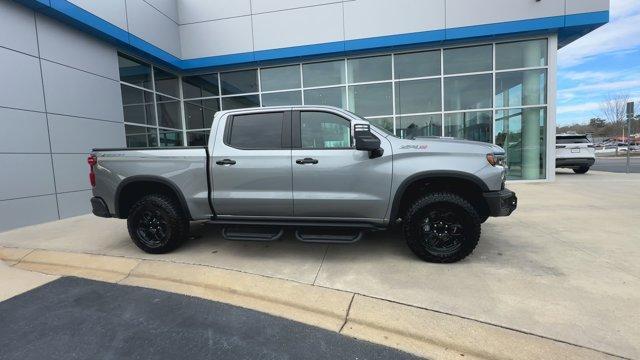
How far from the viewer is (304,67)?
11594mm

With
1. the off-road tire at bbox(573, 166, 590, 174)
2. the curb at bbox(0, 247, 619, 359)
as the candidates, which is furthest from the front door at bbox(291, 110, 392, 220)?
the off-road tire at bbox(573, 166, 590, 174)

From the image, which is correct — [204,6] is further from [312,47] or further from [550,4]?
[550,4]

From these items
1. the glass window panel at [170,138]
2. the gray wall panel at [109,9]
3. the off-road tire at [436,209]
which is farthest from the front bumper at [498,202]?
the glass window panel at [170,138]

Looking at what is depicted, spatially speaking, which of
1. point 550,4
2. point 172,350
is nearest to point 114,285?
point 172,350

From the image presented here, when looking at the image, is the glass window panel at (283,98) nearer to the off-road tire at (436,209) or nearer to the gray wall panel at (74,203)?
the gray wall panel at (74,203)

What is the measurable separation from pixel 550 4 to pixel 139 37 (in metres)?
11.9

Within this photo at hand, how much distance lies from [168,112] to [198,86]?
1.49 m

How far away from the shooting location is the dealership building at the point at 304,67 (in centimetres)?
823

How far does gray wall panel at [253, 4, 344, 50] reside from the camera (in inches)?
420

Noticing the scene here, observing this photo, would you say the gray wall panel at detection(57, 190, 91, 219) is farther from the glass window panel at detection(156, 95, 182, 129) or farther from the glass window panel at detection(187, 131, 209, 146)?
the glass window panel at detection(187, 131, 209, 146)

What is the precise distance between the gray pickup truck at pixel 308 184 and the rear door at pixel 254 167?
0.01 metres

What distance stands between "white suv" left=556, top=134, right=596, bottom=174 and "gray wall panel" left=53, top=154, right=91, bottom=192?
15271 mm

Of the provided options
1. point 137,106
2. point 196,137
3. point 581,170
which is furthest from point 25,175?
point 581,170

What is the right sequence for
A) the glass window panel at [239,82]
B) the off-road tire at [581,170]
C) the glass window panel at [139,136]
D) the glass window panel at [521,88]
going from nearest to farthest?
1. the glass window panel at [139,136]
2. the glass window panel at [521,88]
3. the glass window panel at [239,82]
4. the off-road tire at [581,170]
